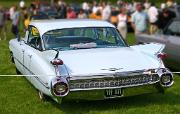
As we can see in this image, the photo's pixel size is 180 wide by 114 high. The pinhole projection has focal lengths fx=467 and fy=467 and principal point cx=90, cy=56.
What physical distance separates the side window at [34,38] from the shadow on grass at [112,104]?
3.63 feet

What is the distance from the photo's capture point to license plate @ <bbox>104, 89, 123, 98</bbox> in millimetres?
7091

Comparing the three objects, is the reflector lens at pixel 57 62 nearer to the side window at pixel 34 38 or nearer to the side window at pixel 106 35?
the side window at pixel 34 38

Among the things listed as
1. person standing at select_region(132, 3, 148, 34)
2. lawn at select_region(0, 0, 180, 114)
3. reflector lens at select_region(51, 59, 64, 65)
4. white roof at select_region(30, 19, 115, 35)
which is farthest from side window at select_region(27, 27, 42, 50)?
person standing at select_region(132, 3, 148, 34)

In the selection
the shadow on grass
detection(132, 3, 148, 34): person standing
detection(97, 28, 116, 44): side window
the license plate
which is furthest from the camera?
detection(132, 3, 148, 34): person standing

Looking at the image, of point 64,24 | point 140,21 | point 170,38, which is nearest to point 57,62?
point 64,24

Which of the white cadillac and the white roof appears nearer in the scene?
the white cadillac

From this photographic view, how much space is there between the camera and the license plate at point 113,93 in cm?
709

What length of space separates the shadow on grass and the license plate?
40 cm

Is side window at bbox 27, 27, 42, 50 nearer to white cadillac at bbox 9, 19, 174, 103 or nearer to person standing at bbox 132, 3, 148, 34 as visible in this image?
white cadillac at bbox 9, 19, 174, 103

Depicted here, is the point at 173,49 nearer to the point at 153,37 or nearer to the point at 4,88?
the point at 153,37

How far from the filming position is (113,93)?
7.14 m

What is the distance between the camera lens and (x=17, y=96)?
8.49 m

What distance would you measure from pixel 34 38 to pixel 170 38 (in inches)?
143

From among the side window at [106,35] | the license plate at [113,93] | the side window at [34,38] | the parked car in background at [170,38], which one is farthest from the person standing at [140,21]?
the license plate at [113,93]
